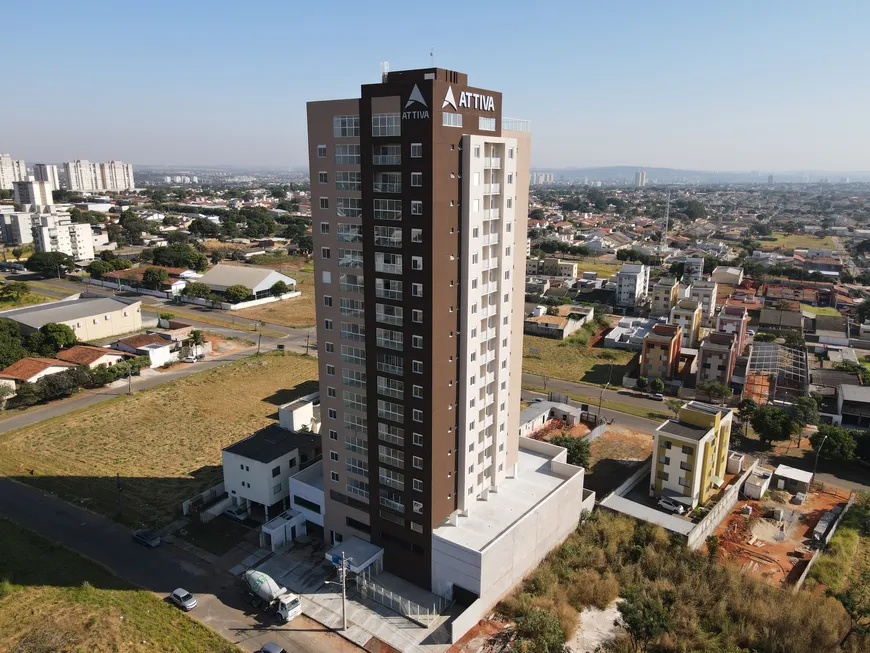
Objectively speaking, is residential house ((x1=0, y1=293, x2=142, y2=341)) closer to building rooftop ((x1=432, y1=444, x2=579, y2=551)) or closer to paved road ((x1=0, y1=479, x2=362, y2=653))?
paved road ((x1=0, y1=479, x2=362, y2=653))

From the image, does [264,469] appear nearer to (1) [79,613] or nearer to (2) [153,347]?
(1) [79,613]

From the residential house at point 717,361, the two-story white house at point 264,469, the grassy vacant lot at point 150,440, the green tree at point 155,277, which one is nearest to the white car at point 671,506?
the two-story white house at point 264,469

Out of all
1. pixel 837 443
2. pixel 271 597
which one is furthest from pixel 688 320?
pixel 271 597

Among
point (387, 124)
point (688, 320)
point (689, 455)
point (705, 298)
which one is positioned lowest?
point (689, 455)

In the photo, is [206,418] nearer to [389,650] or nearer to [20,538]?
[20,538]

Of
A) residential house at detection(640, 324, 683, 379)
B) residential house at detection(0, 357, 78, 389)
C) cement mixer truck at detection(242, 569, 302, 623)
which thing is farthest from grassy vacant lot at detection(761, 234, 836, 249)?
cement mixer truck at detection(242, 569, 302, 623)

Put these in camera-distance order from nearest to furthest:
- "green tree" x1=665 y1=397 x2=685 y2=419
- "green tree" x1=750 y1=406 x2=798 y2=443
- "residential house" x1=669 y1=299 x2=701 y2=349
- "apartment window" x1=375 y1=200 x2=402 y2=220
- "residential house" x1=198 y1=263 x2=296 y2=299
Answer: "apartment window" x1=375 y1=200 x2=402 y2=220
"green tree" x1=750 y1=406 x2=798 y2=443
"green tree" x1=665 y1=397 x2=685 y2=419
"residential house" x1=669 y1=299 x2=701 y2=349
"residential house" x1=198 y1=263 x2=296 y2=299
